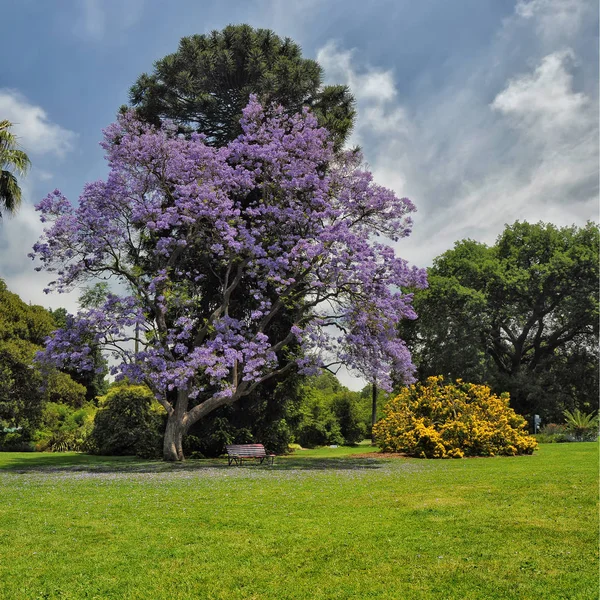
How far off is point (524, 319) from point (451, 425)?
19.4 m

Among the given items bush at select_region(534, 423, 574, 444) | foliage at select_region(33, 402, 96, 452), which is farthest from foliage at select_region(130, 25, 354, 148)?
bush at select_region(534, 423, 574, 444)

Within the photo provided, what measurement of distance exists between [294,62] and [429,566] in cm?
2428

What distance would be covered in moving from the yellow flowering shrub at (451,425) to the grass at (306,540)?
318 inches

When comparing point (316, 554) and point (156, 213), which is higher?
point (156, 213)

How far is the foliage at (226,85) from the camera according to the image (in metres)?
24.5

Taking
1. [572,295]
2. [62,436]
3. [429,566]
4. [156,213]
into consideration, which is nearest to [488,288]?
[572,295]

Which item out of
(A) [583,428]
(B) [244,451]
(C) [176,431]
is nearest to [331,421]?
(A) [583,428]

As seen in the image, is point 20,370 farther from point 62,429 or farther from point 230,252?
point 230,252

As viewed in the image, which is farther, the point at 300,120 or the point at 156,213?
the point at 300,120

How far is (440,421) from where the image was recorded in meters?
20.6

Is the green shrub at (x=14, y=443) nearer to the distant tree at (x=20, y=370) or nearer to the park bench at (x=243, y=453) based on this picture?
the distant tree at (x=20, y=370)

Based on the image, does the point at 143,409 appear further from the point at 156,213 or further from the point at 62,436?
the point at 156,213

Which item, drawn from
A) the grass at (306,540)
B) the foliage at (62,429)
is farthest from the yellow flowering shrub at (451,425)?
the foliage at (62,429)

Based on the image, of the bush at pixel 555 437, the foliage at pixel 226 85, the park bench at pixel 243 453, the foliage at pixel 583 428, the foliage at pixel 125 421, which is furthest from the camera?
the bush at pixel 555 437
